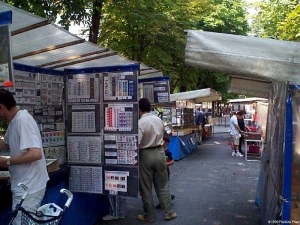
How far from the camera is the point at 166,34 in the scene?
1533cm

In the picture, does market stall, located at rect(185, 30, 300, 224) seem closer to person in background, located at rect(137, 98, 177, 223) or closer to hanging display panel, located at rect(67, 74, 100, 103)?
hanging display panel, located at rect(67, 74, 100, 103)

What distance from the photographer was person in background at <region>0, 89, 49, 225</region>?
309cm

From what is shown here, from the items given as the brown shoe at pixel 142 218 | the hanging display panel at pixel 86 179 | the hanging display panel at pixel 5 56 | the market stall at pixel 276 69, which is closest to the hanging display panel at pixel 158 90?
the brown shoe at pixel 142 218

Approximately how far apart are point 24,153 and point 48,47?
163 cm

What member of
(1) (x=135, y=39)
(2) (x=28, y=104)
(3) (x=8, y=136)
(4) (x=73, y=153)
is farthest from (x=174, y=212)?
(1) (x=135, y=39)

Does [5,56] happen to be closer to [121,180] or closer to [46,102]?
[46,102]

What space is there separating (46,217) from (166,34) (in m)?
13.4

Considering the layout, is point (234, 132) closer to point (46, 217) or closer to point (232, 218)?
point (232, 218)

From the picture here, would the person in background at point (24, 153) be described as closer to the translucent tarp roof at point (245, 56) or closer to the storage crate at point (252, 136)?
the translucent tarp roof at point (245, 56)

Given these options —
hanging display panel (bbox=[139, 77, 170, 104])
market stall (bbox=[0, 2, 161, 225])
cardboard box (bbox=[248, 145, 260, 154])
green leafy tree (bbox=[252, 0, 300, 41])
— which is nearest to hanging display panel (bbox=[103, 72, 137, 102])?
market stall (bbox=[0, 2, 161, 225])

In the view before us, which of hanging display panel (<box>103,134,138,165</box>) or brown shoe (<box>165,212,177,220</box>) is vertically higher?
hanging display panel (<box>103,134,138,165</box>)

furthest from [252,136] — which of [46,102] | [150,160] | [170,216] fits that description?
[46,102]

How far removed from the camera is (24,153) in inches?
122

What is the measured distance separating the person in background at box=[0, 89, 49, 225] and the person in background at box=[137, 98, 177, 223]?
7.21ft
